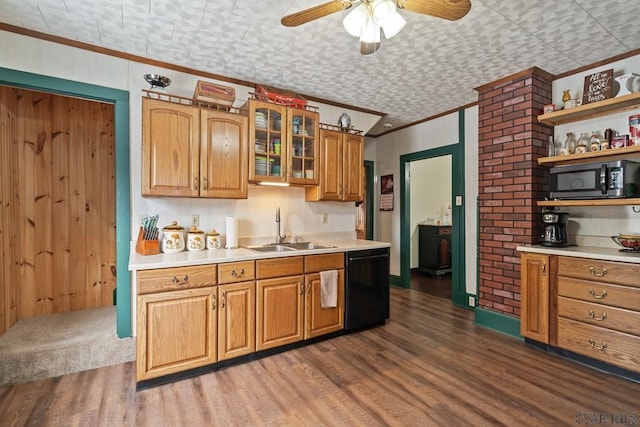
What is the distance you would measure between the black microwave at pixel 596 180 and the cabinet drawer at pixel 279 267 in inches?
95.3

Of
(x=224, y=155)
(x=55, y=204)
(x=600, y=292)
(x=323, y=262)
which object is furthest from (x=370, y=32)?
(x=55, y=204)

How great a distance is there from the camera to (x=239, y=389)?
7.04ft

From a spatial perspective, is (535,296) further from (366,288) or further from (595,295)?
(366,288)

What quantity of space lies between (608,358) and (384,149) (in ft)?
12.2

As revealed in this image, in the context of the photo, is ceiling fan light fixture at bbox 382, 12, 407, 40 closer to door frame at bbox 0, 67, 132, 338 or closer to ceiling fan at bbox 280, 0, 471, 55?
ceiling fan at bbox 280, 0, 471, 55

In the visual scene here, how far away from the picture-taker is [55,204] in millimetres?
3113

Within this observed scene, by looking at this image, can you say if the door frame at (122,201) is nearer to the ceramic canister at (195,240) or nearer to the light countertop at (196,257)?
the light countertop at (196,257)

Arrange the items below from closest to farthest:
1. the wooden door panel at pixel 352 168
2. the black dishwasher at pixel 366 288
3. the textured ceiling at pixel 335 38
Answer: the textured ceiling at pixel 335 38 < the black dishwasher at pixel 366 288 < the wooden door panel at pixel 352 168

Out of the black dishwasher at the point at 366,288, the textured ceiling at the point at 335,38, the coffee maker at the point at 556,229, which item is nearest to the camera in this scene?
the textured ceiling at the point at 335,38

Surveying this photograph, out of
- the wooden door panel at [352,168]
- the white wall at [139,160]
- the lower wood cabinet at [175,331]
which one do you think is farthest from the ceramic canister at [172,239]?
the wooden door panel at [352,168]

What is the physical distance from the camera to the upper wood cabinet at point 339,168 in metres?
3.28

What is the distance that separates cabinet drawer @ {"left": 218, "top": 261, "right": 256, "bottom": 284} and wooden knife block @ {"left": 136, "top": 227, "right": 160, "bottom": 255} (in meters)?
0.56

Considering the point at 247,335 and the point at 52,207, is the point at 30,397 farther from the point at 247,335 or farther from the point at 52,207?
the point at 52,207

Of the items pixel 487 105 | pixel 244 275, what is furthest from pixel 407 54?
pixel 244 275
